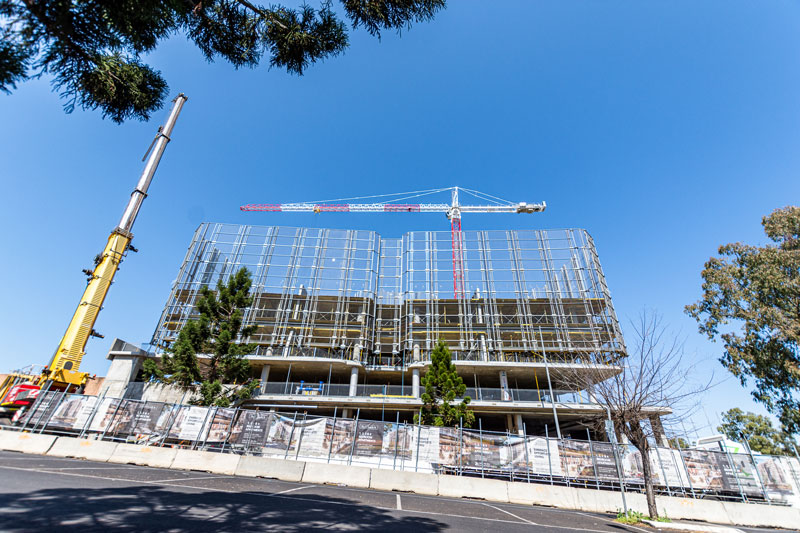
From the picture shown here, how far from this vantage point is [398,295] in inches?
1732

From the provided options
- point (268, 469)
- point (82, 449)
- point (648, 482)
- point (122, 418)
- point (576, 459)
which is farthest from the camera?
point (122, 418)

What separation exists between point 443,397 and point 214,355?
1611 centimetres

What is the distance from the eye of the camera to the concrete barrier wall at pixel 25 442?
11438 millimetres

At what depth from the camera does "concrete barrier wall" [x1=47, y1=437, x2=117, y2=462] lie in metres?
11.5

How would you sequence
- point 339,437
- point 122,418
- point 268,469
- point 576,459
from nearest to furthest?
point 268,469
point 339,437
point 576,459
point 122,418

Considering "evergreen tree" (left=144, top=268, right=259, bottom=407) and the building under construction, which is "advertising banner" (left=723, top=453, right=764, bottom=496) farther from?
"evergreen tree" (left=144, top=268, right=259, bottom=407)

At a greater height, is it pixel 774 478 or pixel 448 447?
pixel 448 447

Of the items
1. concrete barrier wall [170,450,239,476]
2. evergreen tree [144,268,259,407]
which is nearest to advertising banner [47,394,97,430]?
concrete barrier wall [170,450,239,476]

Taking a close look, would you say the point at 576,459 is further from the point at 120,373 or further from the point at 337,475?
the point at 120,373

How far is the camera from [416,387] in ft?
110

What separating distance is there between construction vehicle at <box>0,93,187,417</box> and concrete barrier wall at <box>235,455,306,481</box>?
500 inches

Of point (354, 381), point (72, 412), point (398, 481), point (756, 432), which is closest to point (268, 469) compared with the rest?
point (398, 481)

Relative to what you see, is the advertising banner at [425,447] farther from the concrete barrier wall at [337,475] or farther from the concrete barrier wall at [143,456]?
the concrete barrier wall at [143,456]

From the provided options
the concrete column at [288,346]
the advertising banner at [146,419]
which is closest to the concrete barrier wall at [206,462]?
the advertising banner at [146,419]
